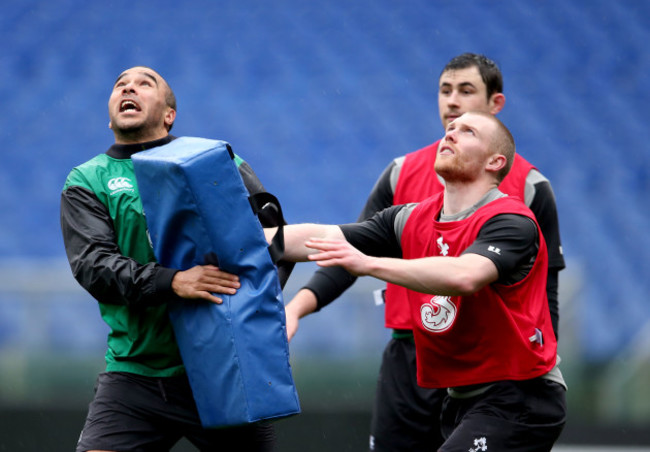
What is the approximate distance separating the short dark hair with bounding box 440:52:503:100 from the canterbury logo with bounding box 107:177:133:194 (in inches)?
53.0

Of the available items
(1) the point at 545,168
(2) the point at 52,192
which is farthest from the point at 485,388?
(2) the point at 52,192

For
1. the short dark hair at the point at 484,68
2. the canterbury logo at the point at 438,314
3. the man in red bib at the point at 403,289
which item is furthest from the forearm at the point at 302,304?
the short dark hair at the point at 484,68

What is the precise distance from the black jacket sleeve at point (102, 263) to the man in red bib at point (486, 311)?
1.73ft

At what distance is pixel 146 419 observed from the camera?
310cm

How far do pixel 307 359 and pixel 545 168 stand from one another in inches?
87.6

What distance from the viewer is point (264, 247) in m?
2.93

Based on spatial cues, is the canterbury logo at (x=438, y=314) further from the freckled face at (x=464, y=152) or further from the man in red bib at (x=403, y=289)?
the man in red bib at (x=403, y=289)

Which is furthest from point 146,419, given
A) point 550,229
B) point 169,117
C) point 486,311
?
point 550,229

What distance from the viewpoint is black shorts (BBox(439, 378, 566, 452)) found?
285 centimetres

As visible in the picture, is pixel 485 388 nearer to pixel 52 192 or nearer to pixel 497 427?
pixel 497 427

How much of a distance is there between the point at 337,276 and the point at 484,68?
1.01 meters

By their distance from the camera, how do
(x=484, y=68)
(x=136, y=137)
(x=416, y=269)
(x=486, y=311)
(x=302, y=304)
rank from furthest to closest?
(x=484, y=68)
(x=302, y=304)
(x=136, y=137)
(x=486, y=311)
(x=416, y=269)

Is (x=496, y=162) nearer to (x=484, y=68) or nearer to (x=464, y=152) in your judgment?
(x=464, y=152)

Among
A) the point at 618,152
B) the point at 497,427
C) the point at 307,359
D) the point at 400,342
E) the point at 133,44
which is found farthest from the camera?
the point at 133,44
